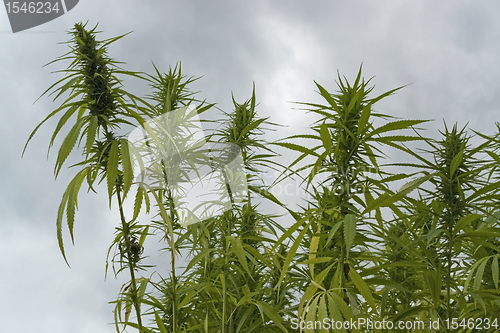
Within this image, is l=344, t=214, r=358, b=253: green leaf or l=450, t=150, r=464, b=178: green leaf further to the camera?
l=450, t=150, r=464, b=178: green leaf

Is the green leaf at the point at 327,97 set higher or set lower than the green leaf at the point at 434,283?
higher

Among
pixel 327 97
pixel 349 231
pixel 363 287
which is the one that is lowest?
pixel 363 287

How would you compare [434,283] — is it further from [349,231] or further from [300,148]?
[300,148]

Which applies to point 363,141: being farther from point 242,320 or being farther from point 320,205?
point 242,320

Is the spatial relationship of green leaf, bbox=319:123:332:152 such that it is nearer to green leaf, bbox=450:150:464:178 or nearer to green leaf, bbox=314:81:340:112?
green leaf, bbox=314:81:340:112

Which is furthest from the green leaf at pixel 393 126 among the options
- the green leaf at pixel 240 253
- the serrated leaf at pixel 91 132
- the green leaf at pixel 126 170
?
the serrated leaf at pixel 91 132

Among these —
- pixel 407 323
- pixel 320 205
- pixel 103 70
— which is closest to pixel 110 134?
pixel 103 70

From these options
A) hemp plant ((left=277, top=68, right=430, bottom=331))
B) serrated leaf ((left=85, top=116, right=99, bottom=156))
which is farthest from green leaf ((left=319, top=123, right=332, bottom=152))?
serrated leaf ((left=85, top=116, right=99, bottom=156))

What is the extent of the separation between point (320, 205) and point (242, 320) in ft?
2.09

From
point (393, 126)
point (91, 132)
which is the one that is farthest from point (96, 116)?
point (393, 126)

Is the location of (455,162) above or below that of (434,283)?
above

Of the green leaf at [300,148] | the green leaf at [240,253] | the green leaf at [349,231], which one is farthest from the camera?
the green leaf at [240,253]

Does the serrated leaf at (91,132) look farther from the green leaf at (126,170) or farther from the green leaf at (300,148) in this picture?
the green leaf at (300,148)

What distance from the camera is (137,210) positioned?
1.63 m
